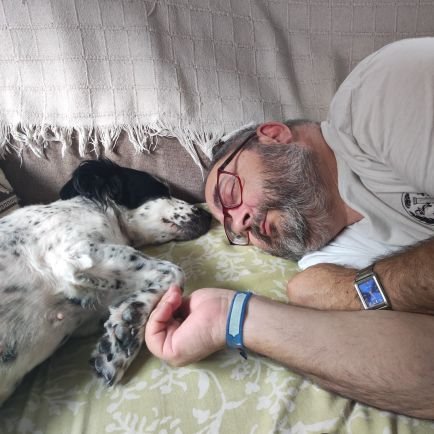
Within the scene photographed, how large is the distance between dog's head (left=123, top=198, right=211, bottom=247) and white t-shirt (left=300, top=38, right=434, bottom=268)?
47 cm

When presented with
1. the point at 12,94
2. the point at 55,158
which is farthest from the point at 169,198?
the point at 12,94

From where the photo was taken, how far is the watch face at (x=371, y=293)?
1.11 meters

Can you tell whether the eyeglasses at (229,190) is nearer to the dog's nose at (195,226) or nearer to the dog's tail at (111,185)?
the dog's nose at (195,226)

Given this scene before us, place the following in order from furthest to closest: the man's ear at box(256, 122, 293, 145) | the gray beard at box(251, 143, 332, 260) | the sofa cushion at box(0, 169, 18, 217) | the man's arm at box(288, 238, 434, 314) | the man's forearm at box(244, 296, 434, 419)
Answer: the sofa cushion at box(0, 169, 18, 217) → the man's ear at box(256, 122, 293, 145) → the gray beard at box(251, 143, 332, 260) → the man's arm at box(288, 238, 434, 314) → the man's forearm at box(244, 296, 434, 419)

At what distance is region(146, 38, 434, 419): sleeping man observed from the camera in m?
0.98

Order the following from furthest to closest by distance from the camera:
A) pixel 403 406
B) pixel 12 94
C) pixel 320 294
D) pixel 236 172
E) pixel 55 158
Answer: pixel 55 158
pixel 12 94
pixel 236 172
pixel 320 294
pixel 403 406

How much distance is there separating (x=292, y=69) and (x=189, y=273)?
985mm

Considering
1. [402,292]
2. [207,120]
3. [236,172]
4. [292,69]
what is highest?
[292,69]

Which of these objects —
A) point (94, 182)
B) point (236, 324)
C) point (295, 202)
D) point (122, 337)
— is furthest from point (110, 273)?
point (295, 202)

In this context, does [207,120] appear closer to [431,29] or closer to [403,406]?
[431,29]

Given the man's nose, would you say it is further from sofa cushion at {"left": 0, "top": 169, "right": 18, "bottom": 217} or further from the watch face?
sofa cushion at {"left": 0, "top": 169, "right": 18, "bottom": 217}

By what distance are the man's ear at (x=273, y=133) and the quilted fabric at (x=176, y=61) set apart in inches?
8.7

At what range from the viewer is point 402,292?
1.07 metres

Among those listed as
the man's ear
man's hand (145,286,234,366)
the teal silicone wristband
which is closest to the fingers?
man's hand (145,286,234,366)
